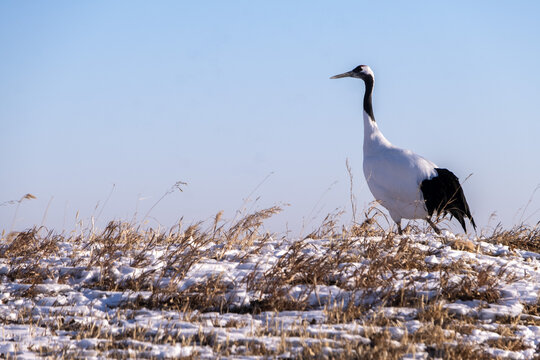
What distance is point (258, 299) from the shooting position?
18.9 feet

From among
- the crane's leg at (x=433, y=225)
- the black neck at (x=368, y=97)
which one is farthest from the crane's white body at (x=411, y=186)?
the black neck at (x=368, y=97)

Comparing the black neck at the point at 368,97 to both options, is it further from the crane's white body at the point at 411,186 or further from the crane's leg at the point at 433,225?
the crane's leg at the point at 433,225

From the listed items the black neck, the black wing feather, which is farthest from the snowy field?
the black neck

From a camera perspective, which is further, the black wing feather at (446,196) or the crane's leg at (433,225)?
the black wing feather at (446,196)

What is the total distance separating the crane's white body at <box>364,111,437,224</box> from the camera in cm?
1046

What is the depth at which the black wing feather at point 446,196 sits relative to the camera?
33.9 feet

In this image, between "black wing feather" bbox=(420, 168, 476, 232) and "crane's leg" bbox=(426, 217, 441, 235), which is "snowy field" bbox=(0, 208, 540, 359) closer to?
"crane's leg" bbox=(426, 217, 441, 235)

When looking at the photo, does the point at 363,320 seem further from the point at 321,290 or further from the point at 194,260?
the point at 194,260

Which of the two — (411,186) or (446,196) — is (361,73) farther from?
(446,196)

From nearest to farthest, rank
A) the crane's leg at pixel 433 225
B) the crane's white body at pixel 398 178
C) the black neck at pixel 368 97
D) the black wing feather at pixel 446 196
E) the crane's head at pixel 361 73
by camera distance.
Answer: the crane's leg at pixel 433 225, the black wing feather at pixel 446 196, the crane's white body at pixel 398 178, the black neck at pixel 368 97, the crane's head at pixel 361 73

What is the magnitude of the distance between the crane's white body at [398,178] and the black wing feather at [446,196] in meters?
0.10

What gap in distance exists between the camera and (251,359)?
172 inches

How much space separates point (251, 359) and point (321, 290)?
5.61 feet

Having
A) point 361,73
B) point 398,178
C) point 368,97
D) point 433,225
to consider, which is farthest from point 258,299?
point 361,73
